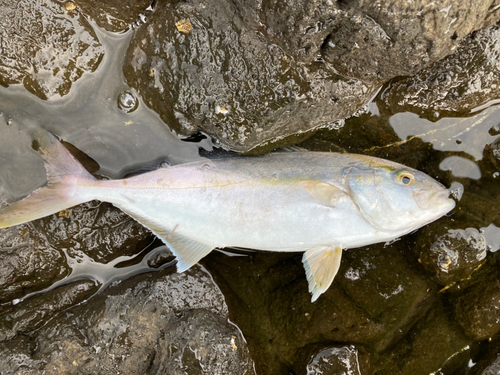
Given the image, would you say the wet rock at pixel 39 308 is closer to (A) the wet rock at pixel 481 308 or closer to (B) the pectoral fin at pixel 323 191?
(B) the pectoral fin at pixel 323 191

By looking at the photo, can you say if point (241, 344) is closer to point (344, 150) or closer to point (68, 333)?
point (68, 333)

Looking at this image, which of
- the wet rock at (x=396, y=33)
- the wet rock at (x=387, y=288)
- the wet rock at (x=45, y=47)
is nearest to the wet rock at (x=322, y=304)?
the wet rock at (x=387, y=288)

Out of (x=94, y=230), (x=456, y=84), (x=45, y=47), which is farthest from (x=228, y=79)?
(x=456, y=84)

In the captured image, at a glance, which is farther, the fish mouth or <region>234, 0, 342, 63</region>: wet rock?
the fish mouth

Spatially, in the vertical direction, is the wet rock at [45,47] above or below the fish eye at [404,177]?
below

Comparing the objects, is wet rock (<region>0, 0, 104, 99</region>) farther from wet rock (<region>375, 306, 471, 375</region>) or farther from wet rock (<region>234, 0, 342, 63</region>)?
wet rock (<region>375, 306, 471, 375</region>)

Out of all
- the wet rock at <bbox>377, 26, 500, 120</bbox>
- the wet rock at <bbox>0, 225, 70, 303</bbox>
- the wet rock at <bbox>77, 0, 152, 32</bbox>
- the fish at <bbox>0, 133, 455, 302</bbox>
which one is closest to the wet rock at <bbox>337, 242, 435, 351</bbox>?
the fish at <bbox>0, 133, 455, 302</bbox>
